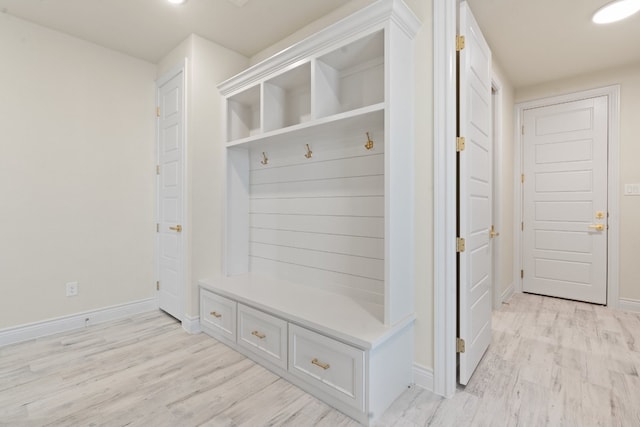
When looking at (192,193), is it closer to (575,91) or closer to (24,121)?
(24,121)

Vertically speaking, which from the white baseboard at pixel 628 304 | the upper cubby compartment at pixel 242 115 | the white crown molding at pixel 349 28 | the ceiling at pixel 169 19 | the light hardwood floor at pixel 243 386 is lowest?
the light hardwood floor at pixel 243 386

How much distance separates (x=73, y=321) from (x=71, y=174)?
1303 millimetres

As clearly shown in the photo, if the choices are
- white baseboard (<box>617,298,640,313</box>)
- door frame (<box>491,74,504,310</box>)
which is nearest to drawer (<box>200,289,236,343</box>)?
door frame (<box>491,74,504,310</box>)

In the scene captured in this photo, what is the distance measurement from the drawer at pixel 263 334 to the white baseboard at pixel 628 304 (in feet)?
12.1

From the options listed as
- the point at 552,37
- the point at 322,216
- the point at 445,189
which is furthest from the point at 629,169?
the point at 322,216

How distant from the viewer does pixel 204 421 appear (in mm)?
1620

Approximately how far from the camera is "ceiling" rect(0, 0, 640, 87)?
2.32m

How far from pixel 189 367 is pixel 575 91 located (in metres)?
4.74

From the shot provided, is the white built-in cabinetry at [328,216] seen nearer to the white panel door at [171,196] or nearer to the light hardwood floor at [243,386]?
A: the light hardwood floor at [243,386]

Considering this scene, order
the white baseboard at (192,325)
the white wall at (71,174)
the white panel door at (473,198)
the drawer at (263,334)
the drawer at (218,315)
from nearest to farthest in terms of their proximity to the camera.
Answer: the white panel door at (473,198), the drawer at (263,334), the drawer at (218,315), the white wall at (71,174), the white baseboard at (192,325)

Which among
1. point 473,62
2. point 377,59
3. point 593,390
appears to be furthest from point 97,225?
point 593,390

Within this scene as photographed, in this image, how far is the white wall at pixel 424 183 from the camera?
6.06 ft

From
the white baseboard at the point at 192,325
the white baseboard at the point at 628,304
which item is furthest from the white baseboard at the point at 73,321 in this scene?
the white baseboard at the point at 628,304

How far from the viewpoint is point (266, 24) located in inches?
101
